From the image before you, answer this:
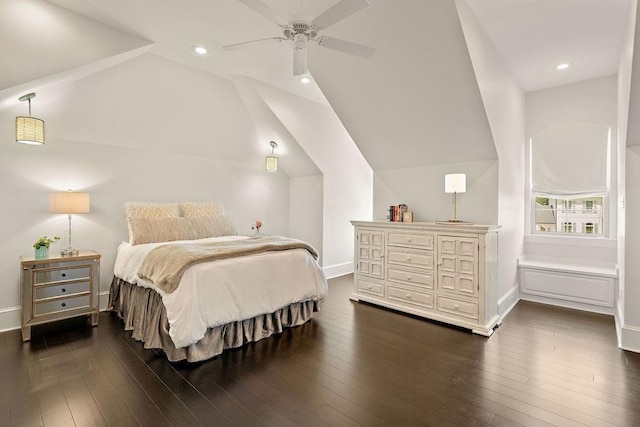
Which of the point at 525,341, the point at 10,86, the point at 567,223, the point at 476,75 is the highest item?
the point at 476,75

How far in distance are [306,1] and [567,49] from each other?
2.82 meters

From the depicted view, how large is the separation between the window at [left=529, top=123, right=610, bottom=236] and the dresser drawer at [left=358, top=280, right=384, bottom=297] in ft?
8.31

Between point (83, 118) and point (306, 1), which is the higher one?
point (306, 1)

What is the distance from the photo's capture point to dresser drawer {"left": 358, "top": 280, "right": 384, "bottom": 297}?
393cm

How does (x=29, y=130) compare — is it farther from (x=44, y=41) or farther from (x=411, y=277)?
(x=411, y=277)

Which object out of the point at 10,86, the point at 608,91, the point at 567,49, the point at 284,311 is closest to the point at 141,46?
the point at 10,86

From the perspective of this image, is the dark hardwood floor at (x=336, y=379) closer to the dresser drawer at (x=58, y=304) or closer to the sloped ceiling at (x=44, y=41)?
the dresser drawer at (x=58, y=304)

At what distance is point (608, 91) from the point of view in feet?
12.5

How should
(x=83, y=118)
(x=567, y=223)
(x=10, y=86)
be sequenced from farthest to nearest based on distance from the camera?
1. (x=567, y=223)
2. (x=83, y=118)
3. (x=10, y=86)

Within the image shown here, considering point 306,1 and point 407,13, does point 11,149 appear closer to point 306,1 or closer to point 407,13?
point 306,1

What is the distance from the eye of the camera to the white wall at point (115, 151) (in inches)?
124

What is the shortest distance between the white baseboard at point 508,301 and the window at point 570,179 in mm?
1050

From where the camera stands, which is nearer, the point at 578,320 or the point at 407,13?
the point at 407,13

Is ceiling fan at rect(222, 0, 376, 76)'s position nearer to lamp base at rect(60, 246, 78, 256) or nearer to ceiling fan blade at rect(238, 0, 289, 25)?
ceiling fan blade at rect(238, 0, 289, 25)
